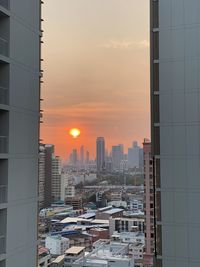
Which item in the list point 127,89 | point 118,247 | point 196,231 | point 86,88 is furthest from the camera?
point 118,247

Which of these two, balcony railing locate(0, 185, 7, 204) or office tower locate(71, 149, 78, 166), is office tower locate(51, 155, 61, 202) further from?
balcony railing locate(0, 185, 7, 204)

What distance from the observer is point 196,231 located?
3180mm

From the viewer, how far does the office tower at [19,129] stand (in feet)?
10.6

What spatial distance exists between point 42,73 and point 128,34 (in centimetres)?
311

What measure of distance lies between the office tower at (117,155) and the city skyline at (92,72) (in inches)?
7.1

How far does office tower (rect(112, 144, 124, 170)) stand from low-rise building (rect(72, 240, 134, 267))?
5838 millimetres

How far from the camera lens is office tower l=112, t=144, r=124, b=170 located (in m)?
8.58

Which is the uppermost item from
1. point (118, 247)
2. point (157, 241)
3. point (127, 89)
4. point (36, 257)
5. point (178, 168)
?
point (127, 89)

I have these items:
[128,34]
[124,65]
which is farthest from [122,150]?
[128,34]

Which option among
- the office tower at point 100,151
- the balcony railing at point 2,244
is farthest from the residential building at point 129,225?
the balcony railing at point 2,244

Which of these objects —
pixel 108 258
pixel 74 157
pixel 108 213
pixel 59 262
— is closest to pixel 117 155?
pixel 74 157

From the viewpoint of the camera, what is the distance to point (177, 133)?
10.7 feet

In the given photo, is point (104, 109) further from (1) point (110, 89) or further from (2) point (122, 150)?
→ (2) point (122, 150)

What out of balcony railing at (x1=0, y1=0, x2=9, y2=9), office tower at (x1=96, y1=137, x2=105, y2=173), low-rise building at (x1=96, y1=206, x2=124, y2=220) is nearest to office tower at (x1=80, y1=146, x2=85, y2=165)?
office tower at (x1=96, y1=137, x2=105, y2=173)
